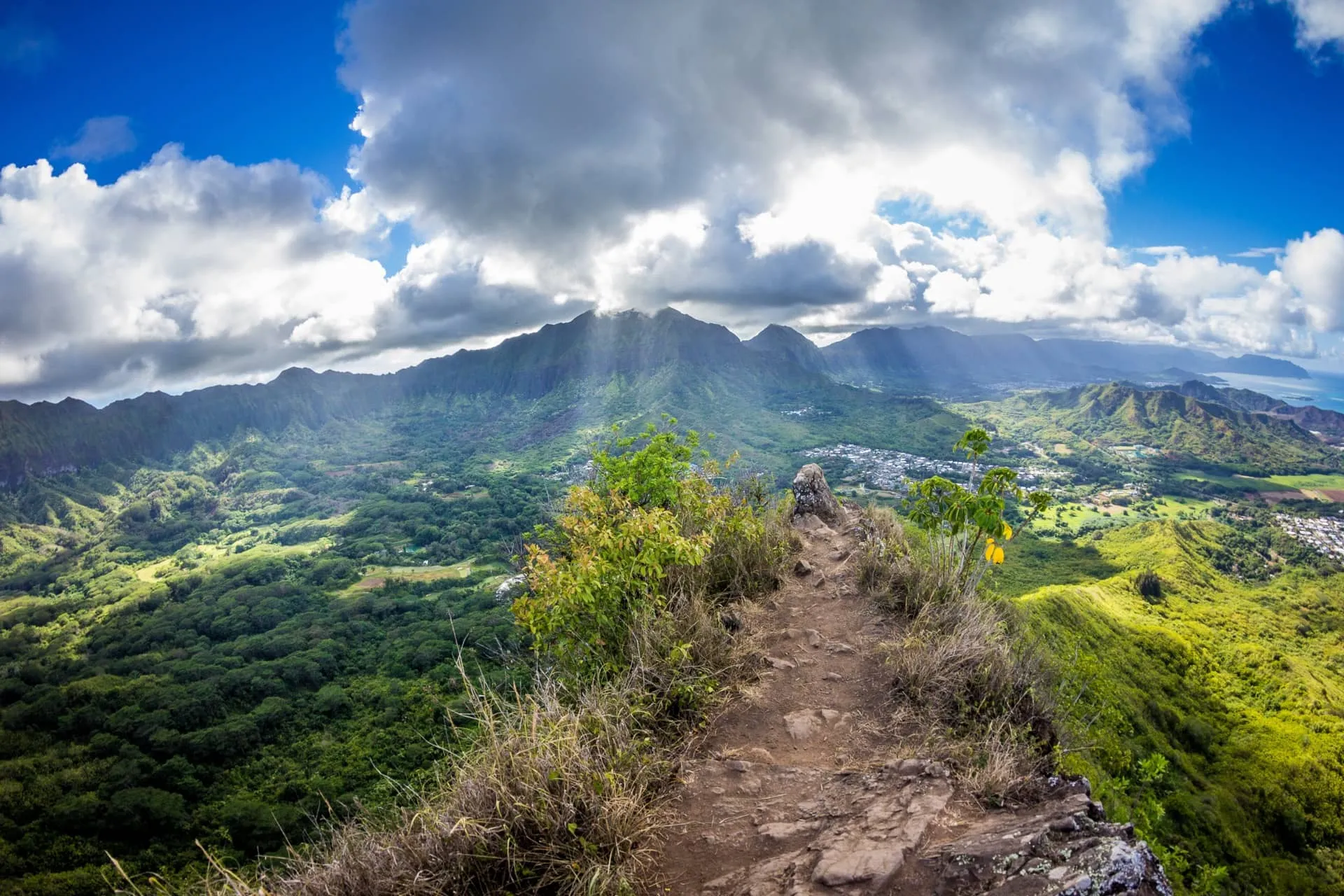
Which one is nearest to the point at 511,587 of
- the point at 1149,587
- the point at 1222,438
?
the point at 1149,587

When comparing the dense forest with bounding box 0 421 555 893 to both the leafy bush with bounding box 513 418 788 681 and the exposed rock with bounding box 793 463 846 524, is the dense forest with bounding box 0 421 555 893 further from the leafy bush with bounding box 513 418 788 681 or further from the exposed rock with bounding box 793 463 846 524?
the exposed rock with bounding box 793 463 846 524

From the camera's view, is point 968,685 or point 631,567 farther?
point 631,567

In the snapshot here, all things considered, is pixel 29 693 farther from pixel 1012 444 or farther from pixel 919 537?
pixel 1012 444

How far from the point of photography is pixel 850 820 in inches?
135

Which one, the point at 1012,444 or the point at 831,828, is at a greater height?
the point at 831,828

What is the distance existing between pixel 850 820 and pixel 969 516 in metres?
4.44

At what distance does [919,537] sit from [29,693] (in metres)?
77.9

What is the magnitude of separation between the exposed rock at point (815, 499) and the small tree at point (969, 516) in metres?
3.52

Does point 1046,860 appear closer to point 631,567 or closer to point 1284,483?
point 631,567

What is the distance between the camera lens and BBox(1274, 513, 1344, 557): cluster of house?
8497 cm

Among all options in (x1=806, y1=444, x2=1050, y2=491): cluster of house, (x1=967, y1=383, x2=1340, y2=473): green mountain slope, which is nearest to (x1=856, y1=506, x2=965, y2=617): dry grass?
(x1=806, y1=444, x2=1050, y2=491): cluster of house

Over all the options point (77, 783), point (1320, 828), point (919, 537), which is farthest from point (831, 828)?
point (77, 783)

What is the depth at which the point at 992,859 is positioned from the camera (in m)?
2.83

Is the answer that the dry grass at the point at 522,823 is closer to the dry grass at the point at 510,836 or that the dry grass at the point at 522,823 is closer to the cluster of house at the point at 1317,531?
the dry grass at the point at 510,836
